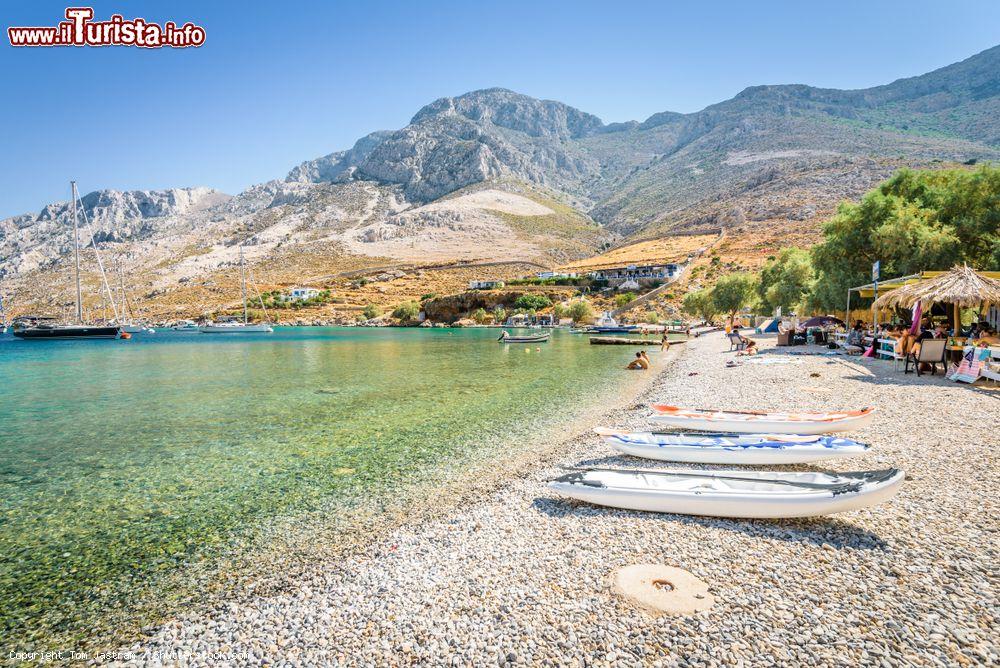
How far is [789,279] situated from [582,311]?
1581 inches

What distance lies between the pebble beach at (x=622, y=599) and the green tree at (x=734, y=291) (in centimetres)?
6485

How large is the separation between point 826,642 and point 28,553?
10.1 meters

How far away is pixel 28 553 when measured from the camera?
292 inches

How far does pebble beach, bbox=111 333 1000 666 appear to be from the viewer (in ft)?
14.7

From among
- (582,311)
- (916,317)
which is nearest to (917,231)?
(916,317)

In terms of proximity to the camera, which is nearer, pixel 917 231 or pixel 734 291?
pixel 917 231

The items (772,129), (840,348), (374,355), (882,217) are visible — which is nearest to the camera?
(840,348)

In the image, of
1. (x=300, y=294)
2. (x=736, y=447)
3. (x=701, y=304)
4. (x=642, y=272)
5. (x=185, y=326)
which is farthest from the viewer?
(x=300, y=294)

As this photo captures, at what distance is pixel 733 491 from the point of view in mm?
7055

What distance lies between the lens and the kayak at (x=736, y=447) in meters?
9.01

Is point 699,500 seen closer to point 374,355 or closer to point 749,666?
point 749,666

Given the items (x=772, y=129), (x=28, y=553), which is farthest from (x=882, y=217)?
(x=772, y=129)

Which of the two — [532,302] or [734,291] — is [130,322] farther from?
[734,291]

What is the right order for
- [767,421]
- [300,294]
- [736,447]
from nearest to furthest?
[736,447]
[767,421]
[300,294]
